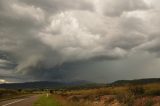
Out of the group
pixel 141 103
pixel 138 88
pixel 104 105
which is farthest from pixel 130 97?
pixel 138 88

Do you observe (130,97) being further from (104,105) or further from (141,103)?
(104,105)

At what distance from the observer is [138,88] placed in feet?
144

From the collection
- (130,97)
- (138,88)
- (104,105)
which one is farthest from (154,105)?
(138,88)

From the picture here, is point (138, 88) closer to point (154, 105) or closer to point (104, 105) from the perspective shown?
point (104, 105)

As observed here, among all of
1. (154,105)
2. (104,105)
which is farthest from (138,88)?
(154,105)

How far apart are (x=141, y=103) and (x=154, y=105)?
1.36 meters

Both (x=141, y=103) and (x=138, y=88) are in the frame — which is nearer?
(x=141, y=103)

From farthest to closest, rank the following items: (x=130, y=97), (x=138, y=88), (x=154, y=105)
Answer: (x=138, y=88), (x=130, y=97), (x=154, y=105)

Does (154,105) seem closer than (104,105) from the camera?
Yes

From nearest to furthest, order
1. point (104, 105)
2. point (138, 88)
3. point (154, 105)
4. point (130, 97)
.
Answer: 1. point (154, 105)
2. point (130, 97)
3. point (104, 105)
4. point (138, 88)

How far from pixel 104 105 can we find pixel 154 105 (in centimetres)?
939

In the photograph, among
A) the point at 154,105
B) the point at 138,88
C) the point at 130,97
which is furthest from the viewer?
the point at 138,88

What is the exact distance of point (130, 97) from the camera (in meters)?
24.5

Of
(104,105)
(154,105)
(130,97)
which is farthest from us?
(104,105)
